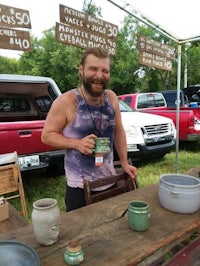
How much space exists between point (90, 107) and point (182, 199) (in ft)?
3.13

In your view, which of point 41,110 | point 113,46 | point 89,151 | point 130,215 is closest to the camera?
Answer: point 130,215

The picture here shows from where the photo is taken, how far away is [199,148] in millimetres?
8094

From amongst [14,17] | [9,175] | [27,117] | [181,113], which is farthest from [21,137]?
[181,113]

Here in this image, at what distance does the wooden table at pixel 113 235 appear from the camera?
1292 mm

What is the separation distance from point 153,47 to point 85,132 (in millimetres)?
3033

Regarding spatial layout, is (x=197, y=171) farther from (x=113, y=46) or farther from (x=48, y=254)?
(x=113, y=46)

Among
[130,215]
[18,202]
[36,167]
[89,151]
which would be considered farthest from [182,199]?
[18,202]

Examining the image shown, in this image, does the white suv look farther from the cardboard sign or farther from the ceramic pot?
the ceramic pot

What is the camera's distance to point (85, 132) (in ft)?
7.05

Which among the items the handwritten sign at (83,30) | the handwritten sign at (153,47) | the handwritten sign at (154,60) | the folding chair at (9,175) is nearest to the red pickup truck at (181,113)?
the handwritten sign at (154,60)

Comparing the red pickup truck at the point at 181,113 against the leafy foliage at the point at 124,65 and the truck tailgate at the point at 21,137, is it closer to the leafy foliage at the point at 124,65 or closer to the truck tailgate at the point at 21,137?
the truck tailgate at the point at 21,137

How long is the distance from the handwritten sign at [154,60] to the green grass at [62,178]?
6.58 feet

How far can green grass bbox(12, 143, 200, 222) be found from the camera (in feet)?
14.3

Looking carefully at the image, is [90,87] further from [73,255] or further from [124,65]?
[124,65]
